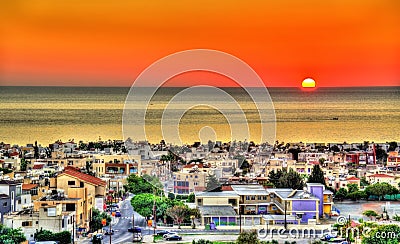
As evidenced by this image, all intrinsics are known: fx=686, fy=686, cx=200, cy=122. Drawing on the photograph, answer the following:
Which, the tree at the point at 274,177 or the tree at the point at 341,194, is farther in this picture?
the tree at the point at 274,177

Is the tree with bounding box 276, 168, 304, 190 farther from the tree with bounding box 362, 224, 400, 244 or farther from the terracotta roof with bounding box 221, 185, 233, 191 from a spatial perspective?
the tree with bounding box 362, 224, 400, 244

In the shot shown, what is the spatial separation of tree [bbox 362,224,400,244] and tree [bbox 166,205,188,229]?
5.15ft

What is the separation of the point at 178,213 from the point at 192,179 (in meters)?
1.74

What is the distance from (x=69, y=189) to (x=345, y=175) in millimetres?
4056

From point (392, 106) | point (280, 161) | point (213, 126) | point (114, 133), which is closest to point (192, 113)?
point (213, 126)

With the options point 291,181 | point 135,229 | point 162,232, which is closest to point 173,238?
point 162,232

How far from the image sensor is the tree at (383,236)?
168 inches

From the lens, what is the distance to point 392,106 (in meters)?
27.4

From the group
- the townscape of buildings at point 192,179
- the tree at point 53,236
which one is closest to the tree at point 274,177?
the townscape of buildings at point 192,179

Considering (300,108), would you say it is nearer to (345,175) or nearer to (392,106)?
(392,106)

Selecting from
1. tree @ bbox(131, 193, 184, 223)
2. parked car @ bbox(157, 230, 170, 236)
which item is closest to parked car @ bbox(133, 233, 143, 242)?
parked car @ bbox(157, 230, 170, 236)

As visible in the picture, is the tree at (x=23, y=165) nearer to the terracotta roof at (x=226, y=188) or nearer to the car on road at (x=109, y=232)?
the terracotta roof at (x=226, y=188)

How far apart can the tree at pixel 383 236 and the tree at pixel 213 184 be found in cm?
235

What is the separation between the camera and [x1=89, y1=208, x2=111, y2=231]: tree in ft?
17.0
